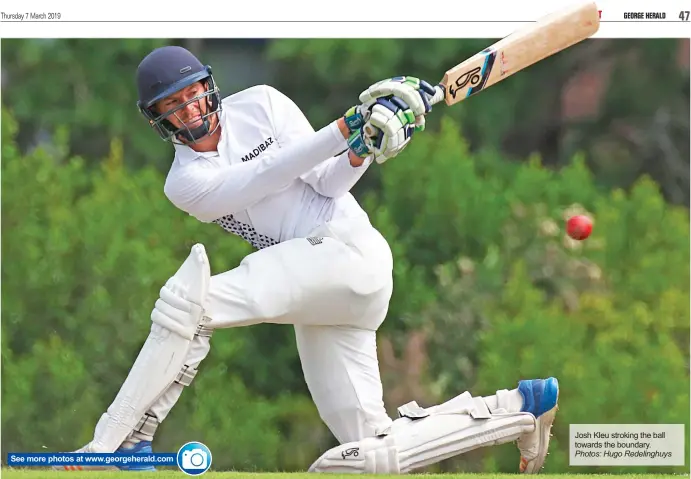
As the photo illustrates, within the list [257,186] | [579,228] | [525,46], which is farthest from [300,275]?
[579,228]

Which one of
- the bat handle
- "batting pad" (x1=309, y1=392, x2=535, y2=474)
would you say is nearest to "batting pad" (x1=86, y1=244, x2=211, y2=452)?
"batting pad" (x1=309, y1=392, x2=535, y2=474)

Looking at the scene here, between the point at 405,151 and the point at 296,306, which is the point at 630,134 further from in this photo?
the point at 296,306

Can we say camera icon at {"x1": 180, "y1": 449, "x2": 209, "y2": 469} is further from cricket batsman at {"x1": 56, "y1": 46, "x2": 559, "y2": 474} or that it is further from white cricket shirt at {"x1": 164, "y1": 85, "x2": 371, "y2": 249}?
white cricket shirt at {"x1": 164, "y1": 85, "x2": 371, "y2": 249}

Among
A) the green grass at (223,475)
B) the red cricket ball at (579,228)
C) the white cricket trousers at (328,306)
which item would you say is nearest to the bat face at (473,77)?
the white cricket trousers at (328,306)

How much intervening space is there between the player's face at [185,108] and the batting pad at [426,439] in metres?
1.14

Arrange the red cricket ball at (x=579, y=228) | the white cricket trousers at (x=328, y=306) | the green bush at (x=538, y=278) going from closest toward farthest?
the white cricket trousers at (x=328, y=306), the red cricket ball at (x=579, y=228), the green bush at (x=538, y=278)

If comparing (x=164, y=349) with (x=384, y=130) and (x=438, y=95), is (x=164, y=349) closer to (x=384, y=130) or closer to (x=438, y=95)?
(x=384, y=130)

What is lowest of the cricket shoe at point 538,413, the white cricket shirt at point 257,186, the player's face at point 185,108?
the cricket shoe at point 538,413

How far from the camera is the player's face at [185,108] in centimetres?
402

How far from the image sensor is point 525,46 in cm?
412

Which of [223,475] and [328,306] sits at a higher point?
[328,306]

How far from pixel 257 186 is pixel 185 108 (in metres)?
0.36
